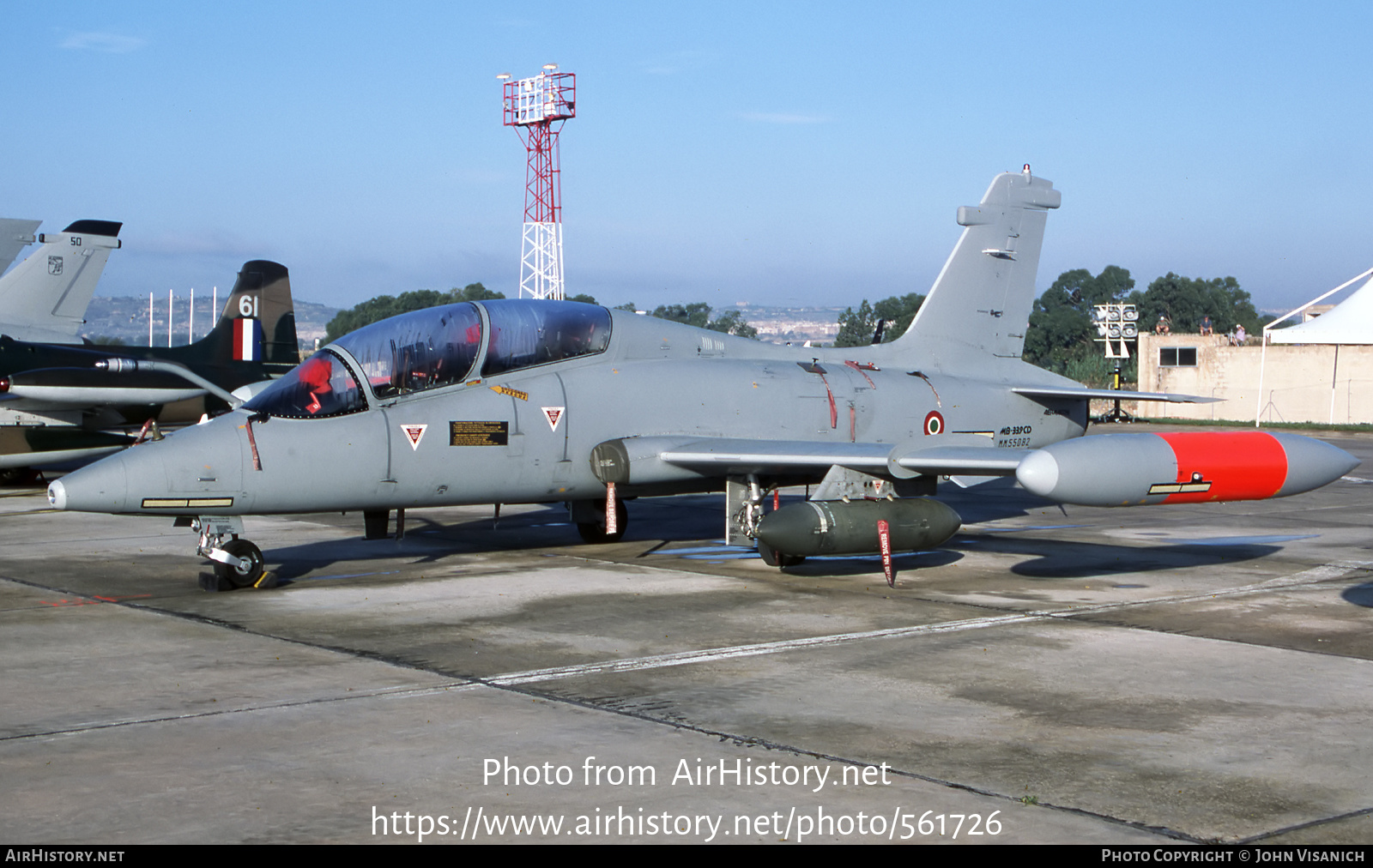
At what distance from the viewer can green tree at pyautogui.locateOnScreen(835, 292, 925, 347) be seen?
10274 cm

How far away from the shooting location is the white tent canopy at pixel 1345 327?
145 ft

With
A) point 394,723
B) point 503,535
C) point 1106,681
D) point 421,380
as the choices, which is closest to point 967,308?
point 503,535

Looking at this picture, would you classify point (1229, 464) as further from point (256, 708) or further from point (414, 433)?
point (256, 708)

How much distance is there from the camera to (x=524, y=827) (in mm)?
4867

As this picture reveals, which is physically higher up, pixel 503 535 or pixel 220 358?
pixel 220 358

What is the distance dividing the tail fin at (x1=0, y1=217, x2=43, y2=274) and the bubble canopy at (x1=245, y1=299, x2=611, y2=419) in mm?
14884

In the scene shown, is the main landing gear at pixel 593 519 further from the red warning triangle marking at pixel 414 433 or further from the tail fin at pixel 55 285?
the tail fin at pixel 55 285

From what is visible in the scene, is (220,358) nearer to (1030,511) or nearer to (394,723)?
(1030,511)

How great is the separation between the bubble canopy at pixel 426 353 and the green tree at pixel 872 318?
79.9m

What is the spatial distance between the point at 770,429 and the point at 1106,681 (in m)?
5.77

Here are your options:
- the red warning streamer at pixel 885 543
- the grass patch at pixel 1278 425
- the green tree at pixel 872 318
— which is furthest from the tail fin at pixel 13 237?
the green tree at pixel 872 318

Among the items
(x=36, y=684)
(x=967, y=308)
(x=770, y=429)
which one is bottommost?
(x=36, y=684)

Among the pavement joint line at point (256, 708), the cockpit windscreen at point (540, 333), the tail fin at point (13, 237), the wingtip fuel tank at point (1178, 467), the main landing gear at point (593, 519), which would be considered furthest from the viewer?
the tail fin at point (13, 237)

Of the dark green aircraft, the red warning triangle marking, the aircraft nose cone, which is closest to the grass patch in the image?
the dark green aircraft
